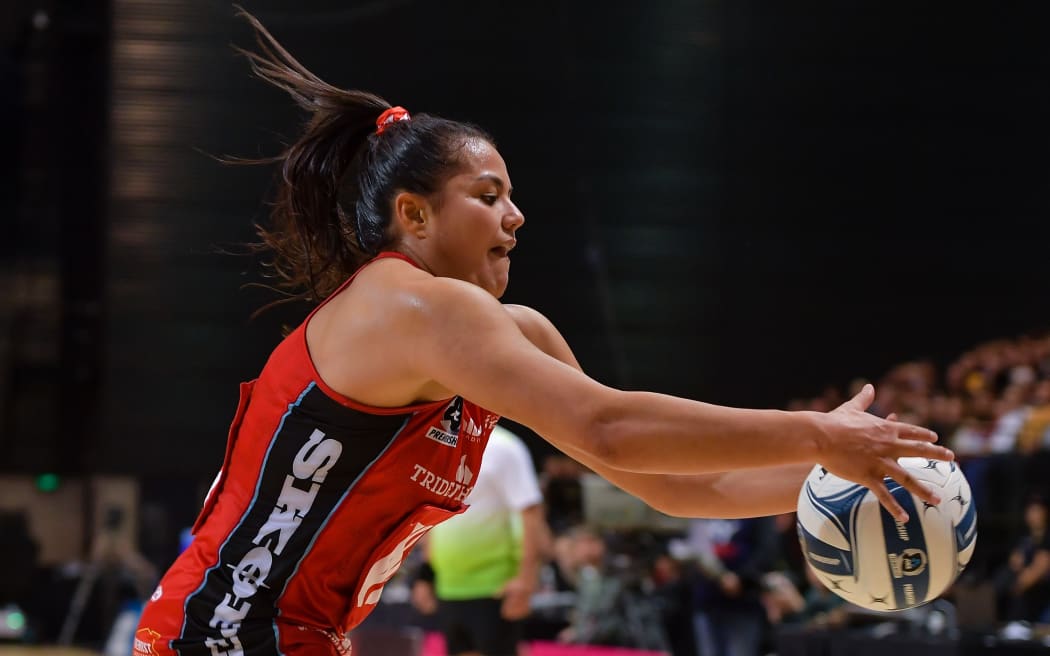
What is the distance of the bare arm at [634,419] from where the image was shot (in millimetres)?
1438

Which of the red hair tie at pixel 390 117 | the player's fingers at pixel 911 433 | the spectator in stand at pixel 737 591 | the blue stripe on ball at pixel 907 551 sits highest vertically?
the red hair tie at pixel 390 117

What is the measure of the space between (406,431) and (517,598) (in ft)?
10.1

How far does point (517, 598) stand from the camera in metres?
4.67

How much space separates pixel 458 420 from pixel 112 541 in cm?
820

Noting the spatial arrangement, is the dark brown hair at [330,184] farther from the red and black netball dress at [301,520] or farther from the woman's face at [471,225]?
the red and black netball dress at [301,520]

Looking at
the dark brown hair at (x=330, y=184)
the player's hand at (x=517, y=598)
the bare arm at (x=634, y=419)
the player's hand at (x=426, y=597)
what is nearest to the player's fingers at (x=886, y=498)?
the bare arm at (x=634, y=419)

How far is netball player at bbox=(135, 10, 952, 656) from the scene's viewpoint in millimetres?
1480

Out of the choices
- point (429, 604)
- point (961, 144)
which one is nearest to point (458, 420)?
point (429, 604)

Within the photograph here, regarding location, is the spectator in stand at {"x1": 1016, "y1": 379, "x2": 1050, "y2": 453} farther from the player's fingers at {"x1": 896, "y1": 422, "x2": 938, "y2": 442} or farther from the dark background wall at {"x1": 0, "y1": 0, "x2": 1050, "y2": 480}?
the player's fingers at {"x1": 896, "y1": 422, "x2": 938, "y2": 442}

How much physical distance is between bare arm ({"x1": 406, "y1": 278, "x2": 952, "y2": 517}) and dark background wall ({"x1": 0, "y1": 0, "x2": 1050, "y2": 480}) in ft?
22.1

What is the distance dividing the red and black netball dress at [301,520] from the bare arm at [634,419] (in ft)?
0.58

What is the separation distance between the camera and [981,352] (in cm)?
889

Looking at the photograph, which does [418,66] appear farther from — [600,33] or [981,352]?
[981,352]

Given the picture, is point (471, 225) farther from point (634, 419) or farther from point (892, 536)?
point (892, 536)
